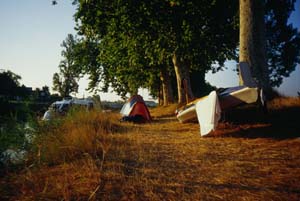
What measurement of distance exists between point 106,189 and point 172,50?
478 inches

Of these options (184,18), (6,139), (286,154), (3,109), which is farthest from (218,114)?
(184,18)

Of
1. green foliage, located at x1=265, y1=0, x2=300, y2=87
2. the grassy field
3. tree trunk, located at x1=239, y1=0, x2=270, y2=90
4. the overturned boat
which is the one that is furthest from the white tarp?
green foliage, located at x1=265, y1=0, x2=300, y2=87

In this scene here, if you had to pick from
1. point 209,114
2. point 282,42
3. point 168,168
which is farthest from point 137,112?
point 282,42

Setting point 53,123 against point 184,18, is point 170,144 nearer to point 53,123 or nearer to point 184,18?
point 53,123

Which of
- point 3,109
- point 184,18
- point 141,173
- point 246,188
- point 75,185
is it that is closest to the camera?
point 246,188

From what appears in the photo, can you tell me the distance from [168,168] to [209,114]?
2373mm

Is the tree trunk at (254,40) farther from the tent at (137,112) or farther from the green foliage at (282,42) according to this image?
the green foliage at (282,42)

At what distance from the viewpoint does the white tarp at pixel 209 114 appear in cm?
551

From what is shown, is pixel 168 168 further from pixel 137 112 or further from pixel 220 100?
pixel 137 112

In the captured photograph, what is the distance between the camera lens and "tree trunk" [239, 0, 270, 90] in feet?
24.5

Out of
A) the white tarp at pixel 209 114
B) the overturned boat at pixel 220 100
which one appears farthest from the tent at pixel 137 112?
the white tarp at pixel 209 114

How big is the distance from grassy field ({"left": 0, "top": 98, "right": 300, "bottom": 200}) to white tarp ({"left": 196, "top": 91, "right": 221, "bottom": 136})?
0.92 feet

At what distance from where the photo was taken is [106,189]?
113 inches

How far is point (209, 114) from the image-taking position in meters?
5.70
